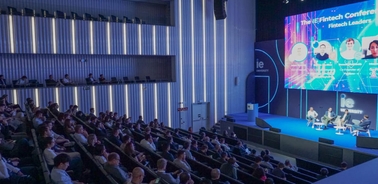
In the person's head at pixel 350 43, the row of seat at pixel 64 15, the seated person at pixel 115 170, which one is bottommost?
the seated person at pixel 115 170

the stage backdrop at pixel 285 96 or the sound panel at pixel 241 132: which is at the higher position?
the stage backdrop at pixel 285 96

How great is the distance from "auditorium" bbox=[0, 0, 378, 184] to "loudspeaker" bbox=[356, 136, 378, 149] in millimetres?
29

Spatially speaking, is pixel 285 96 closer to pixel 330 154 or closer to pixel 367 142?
pixel 330 154

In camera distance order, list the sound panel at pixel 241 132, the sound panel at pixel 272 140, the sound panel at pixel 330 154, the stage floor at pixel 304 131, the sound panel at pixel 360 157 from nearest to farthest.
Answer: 1. the sound panel at pixel 360 157
2. the sound panel at pixel 330 154
3. the stage floor at pixel 304 131
4. the sound panel at pixel 272 140
5. the sound panel at pixel 241 132

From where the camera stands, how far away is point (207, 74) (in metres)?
16.5

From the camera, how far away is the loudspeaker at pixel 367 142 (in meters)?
9.99

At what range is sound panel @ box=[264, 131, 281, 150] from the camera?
490 inches

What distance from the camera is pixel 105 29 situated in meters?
13.3

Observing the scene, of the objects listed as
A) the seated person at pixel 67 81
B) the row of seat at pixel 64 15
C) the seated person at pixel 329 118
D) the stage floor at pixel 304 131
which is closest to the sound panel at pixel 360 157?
the stage floor at pixel 304 131

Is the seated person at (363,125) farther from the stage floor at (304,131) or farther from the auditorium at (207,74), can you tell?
the stage floor at (304,131)

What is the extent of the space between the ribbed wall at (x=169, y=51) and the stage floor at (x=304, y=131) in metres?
2.35

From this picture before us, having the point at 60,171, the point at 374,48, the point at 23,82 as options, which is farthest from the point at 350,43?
the point at 23,82

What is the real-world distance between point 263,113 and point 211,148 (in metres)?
9.86

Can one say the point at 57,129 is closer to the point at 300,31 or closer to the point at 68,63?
the point at 68,63
